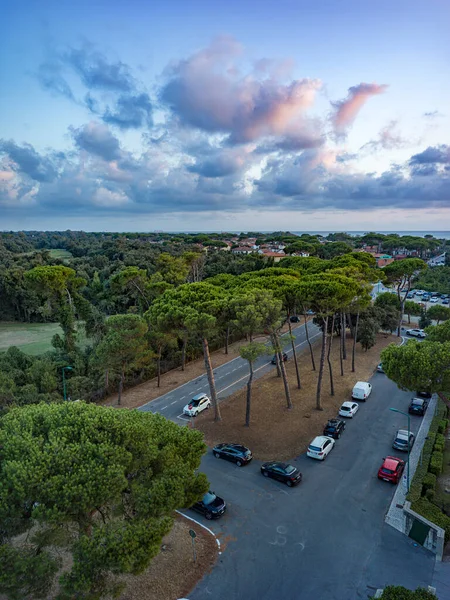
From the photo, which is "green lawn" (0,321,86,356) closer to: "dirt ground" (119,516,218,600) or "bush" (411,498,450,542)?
"dirt ground" (119,516,218,600)

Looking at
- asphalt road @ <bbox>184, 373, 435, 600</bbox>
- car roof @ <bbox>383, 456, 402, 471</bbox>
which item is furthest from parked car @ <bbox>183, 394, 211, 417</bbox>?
car roof @ <bbox>383, 456, 402, 471</bbox>

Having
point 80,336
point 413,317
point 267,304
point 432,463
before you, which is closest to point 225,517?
point 432,463

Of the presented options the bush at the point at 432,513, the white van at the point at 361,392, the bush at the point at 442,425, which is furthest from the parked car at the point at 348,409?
the bush at the point at 432,513

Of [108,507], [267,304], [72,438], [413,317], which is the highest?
[267,304]

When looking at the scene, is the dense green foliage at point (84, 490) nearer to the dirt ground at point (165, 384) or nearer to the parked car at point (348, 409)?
the parked car at point (348, 409)

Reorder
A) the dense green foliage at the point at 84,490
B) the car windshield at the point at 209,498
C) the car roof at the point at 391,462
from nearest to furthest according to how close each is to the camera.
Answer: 1. the dense green foliage at the point at 84,490
2. the car windshield at the point at 209,498
3. the car roof at the point at 391,462

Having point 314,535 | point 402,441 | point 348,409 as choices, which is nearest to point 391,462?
point 402,441

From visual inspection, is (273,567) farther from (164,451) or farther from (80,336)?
(80,336)

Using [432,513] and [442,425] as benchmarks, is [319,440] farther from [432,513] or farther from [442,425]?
[442,425]
